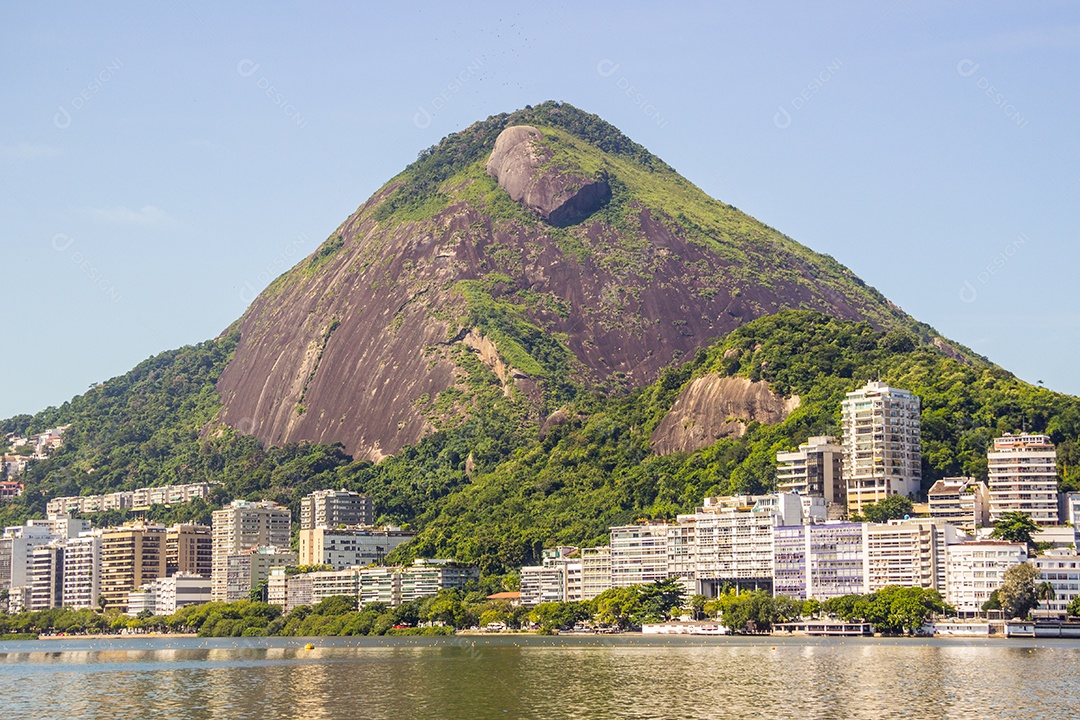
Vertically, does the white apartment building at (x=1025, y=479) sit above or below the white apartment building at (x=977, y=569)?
above

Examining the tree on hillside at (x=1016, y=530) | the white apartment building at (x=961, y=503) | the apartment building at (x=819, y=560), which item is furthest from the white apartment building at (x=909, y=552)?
the white apartment building at (x=961, y=503)

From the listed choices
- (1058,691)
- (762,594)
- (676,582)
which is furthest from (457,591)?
(1058,691)

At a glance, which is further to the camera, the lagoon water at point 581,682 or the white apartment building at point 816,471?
the white apartment building at point 816,471

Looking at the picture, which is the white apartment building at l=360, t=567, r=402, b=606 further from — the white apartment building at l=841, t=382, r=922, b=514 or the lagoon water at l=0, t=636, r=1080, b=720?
the white apartment building at l=841, t=382, r=922, b=514

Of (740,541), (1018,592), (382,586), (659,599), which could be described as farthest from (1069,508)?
(382,586)

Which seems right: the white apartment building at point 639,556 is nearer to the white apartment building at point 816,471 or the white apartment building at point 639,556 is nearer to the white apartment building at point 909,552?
the white apartment building at point 816,471

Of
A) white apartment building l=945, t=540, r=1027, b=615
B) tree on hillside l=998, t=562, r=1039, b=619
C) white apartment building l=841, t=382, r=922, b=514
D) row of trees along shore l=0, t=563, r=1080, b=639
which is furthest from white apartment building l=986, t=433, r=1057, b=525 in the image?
tree on hillside l=998, t=562, r=1039, b=619

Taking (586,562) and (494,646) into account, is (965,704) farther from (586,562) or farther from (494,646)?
(586,562)

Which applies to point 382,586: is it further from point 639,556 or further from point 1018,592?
point 1018,592
